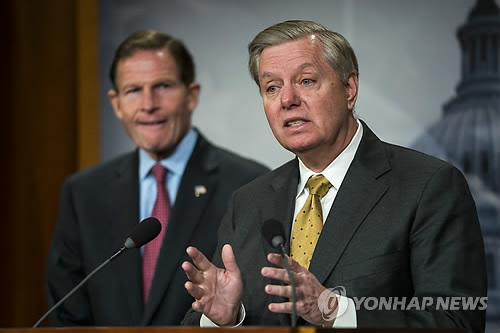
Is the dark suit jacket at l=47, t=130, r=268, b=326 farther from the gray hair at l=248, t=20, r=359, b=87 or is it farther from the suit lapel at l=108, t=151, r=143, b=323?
the gray hair at l=248, t=20, r=359, b=87

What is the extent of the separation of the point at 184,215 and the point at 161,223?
10 cm

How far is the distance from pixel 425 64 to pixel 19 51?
2.24m

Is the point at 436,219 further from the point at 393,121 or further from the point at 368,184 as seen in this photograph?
the point at 393,121

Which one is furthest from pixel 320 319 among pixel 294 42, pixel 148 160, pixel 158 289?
pixel 148 160

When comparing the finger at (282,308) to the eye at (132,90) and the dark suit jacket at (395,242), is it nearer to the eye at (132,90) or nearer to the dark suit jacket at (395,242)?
the dark suit jacket at (395,242)

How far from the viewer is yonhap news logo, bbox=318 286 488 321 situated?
7.38ft

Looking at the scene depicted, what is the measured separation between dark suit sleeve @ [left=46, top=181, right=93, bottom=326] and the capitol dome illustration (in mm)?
1682

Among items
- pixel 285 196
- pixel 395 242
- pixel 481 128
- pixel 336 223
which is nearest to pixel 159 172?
pixel 285 196

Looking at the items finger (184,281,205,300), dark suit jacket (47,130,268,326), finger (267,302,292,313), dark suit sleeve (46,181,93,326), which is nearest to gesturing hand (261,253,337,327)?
finger (267,302,292,313)

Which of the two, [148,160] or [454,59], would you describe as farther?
[454,59]

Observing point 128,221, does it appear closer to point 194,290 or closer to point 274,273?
point 194,290

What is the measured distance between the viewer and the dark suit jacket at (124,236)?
3.32 meters

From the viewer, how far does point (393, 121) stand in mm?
3936

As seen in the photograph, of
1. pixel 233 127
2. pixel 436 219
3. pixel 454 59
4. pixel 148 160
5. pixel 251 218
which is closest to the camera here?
pixel 436 219
